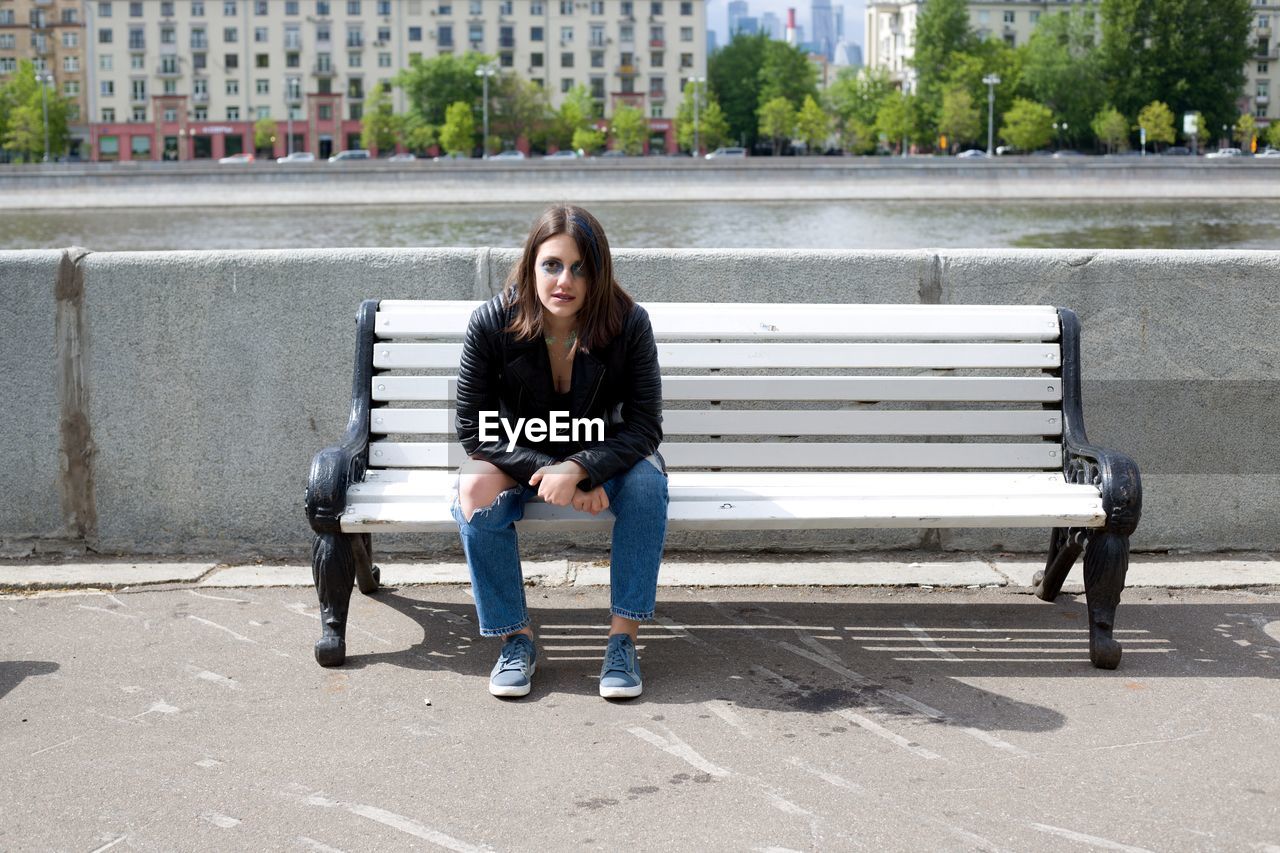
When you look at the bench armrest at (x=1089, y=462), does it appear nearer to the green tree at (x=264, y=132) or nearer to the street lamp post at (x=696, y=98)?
the street lamp post at (x=696, y=98)

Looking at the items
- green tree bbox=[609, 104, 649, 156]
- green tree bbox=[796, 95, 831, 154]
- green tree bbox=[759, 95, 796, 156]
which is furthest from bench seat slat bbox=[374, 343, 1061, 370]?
green tree bbox=[759, 95, 796, 156]

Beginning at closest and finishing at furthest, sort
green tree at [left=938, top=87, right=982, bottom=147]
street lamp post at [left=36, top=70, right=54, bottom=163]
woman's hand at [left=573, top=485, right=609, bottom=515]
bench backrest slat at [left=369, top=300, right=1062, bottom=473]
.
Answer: woman's hand at [left=573, top=485, right=609, bottom=515], bench backrest slat at [left=369, top=300, right=1062, bottom=473], street lamp post at [left=36, top=70, right=54, bottom=163], green tree at [left=938, top=87, right=982, bottom=147]

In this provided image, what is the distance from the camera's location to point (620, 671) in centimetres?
382

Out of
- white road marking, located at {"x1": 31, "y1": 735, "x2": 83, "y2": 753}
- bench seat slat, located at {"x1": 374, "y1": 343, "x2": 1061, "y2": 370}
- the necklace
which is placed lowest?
white road marking, located at {"x1": 31, "y1": 735, "x2": 83, "y2": 753}

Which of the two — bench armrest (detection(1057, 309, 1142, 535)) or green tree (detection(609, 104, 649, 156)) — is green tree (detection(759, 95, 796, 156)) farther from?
bench armrest (detection(1057, 309, 1142, 535))

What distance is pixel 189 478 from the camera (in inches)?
209

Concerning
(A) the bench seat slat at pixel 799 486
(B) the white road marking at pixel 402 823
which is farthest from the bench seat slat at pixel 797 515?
(B) the white road marking at pixel 402 823

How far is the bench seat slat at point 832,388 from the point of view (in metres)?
4.54

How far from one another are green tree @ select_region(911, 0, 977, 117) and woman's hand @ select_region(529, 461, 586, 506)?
335 ft

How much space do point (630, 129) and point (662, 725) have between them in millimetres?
96178

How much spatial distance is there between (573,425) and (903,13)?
467 ft

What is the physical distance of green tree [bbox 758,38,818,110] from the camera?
10900 centimetres

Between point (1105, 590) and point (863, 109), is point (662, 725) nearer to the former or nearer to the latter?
point (1105, 590)

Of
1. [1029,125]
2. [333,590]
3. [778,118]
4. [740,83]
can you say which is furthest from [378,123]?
[333,590]
